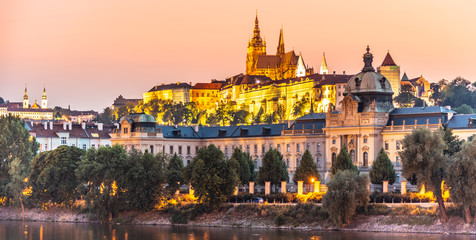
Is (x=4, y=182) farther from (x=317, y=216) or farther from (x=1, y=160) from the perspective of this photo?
(x=317, y=216)

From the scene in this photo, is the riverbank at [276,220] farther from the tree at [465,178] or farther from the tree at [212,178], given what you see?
the tree at [465,178]

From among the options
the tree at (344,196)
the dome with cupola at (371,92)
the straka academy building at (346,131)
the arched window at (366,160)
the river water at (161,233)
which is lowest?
the river water at (161,233)

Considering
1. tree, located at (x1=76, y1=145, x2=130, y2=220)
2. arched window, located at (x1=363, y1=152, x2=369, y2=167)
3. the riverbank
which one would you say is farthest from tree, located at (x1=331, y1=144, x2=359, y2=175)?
tree, located at (x1=76, y1=145, x2=130, y2=220)

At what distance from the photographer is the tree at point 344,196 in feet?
328

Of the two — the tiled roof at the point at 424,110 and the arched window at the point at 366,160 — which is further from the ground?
the tiled roof at the point at 424,110

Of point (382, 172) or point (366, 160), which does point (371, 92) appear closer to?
point (366, 160)

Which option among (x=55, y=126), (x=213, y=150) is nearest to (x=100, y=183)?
(x=213, y=150)

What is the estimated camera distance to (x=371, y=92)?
450 ft

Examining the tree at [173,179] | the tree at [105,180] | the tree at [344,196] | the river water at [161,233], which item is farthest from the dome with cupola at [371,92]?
the river water at [161,233]

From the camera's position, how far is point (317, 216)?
104 m

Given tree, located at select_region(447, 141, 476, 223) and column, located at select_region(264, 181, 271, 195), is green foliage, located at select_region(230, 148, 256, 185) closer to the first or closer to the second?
column, located at select_region(264, 181, 271, 195)

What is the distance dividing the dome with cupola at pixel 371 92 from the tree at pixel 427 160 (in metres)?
35.8

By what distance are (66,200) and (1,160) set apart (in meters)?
14.5

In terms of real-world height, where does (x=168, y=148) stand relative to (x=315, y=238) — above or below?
above
